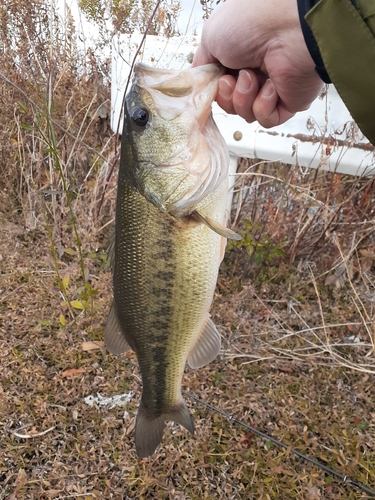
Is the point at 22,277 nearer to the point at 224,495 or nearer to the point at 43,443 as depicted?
the point at 43,443

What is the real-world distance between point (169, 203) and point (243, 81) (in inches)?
20.8

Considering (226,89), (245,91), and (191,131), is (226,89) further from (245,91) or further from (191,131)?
(191,131)

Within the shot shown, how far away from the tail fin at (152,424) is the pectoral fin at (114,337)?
0.29 metres

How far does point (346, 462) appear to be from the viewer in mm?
2277

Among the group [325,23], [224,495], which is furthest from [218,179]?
[224,495]

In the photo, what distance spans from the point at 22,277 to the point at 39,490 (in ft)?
5.91

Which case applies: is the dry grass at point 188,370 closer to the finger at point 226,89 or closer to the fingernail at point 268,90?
the finger at point 226,89

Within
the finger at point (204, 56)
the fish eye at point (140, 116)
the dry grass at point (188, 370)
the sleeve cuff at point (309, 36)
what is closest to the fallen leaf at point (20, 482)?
the dry grass at point (188, 370)

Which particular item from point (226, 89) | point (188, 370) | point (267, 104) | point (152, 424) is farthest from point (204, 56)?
point (188, 370)

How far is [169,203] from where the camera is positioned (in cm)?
129

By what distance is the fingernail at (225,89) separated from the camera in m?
1.43

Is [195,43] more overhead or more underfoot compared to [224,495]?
more overhead

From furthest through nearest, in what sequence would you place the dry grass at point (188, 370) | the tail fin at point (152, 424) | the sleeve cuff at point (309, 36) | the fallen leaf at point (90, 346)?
1. the fallen leaf at point (90, 346)
2. the dry grass at point (188, 370)
3. the tail fin at point (152, 424)
4. the sleeve cuff at point (309, 36)

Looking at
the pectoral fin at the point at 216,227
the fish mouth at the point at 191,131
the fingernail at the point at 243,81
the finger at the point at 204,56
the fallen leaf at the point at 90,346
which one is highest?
the finger at the point at 204,56
